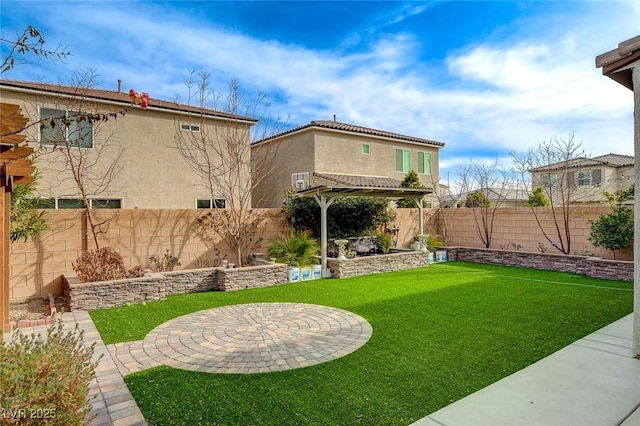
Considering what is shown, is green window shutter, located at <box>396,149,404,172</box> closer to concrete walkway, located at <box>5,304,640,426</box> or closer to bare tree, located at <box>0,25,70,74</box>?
concrete walkway, located at <box>5,304,640,426</box>

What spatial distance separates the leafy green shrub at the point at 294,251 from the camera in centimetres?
1232

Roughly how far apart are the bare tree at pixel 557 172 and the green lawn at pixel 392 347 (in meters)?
3.58

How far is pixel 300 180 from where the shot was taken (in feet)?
63.7

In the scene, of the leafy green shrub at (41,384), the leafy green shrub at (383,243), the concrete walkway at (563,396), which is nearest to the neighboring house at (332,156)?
the leafy green shrub at (383,243)

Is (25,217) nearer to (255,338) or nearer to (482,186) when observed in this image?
(255,338)

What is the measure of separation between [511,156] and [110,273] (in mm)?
16417

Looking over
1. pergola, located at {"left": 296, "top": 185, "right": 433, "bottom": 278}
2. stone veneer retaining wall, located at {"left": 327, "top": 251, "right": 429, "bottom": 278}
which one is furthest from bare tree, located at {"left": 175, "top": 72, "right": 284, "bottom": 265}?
stone veneer retaining wall, located at {"left": 327, "top": 251, "right": 429, "bottom": 278}

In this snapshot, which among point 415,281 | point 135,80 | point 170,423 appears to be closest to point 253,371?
point 170,423

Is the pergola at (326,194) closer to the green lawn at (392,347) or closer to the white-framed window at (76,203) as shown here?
the green lawn at (392,347)

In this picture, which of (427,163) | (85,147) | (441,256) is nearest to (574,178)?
(441,256)

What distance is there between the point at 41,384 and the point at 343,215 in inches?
514

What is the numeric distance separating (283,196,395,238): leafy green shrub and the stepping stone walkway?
635cm

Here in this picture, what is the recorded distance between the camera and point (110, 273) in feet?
30.1

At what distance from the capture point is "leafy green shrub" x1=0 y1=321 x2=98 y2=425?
2.43 m
